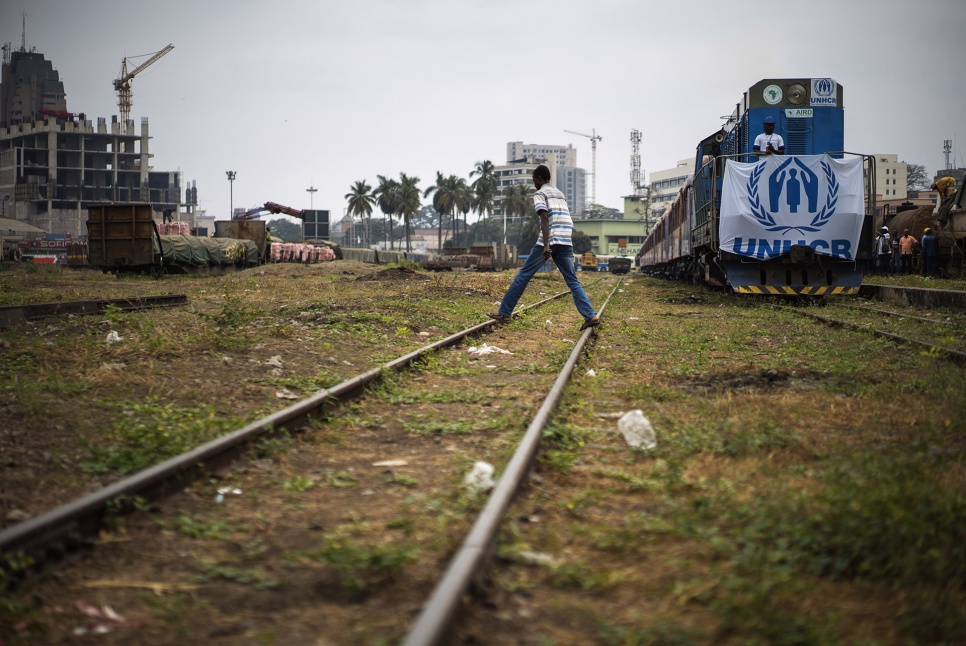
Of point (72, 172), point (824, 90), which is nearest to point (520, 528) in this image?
point (824, 90)

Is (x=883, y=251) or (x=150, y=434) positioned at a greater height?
(x=883, y=251)

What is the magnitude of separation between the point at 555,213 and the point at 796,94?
7745mm

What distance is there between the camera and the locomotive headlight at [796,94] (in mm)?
15227

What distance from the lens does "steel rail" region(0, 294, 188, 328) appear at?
1073cm

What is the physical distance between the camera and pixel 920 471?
3561 mm

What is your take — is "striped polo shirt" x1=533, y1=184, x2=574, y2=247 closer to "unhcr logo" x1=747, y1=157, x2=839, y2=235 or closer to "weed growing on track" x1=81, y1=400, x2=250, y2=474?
"unhcr logo" x1=747, y1=157, x2=839, y2=235

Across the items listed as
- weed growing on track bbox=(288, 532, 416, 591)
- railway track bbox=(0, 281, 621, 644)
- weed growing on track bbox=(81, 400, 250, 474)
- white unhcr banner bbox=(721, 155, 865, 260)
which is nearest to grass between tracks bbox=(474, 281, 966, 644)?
railway track bbox=(0, 281, 621, 644)

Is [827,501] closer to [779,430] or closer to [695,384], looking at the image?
[779,430]

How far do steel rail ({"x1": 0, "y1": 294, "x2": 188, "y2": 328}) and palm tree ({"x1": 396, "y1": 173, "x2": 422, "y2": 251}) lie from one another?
303 ft

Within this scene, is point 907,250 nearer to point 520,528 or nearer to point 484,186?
point 520,528

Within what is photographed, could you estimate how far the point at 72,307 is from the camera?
12.2 meters

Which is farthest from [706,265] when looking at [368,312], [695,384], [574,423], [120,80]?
[120,80]

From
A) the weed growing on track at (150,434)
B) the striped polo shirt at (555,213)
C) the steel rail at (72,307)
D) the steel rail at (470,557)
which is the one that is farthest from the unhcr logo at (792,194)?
the weed growing on track at (150,434)

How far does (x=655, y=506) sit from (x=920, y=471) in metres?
1.24
